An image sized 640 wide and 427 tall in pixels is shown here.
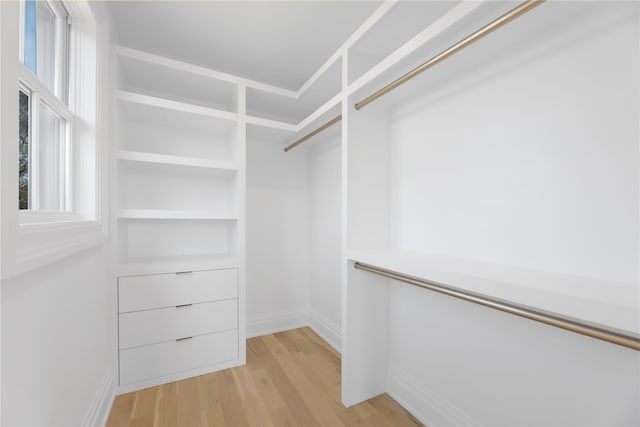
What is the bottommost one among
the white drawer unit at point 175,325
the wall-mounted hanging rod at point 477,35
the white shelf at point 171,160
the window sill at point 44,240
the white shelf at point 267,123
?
the white drawer unit at point 175,325

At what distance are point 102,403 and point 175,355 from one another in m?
0.45

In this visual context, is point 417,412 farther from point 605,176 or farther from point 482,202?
point 605,176

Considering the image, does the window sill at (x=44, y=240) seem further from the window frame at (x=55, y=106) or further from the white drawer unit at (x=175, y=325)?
the white drawer unit at (x=175, y=325)

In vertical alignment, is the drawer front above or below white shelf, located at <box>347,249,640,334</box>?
below

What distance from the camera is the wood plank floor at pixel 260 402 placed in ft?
4.78

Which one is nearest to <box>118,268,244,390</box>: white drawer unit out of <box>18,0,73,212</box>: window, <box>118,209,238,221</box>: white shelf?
<box>118,209,238,221</box>: white shelf

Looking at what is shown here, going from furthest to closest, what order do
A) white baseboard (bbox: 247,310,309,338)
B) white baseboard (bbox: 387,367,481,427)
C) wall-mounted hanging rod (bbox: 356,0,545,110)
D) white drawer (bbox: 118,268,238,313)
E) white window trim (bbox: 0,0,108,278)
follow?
white baseboard (bbox: 247,310,309,338) < white drawer (bbox: 118,268,238,313) < white baseboard (bbox: 387,367,481,427) < wall-mounted hanging rod (bbox: 356,0,545,110) < white window trim (bbox: 0,0,108,278)

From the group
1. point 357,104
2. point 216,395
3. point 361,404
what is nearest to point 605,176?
point 357,104

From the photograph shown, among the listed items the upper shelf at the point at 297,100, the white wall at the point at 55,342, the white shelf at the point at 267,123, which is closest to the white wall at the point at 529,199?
the upper shelf at the point at 297,100

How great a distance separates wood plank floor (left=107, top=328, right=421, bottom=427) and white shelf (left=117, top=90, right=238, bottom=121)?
1892 mm

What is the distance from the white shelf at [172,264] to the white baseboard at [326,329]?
1.03m

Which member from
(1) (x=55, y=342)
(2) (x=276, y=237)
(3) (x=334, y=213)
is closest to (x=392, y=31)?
(3) (x=334, y=213)

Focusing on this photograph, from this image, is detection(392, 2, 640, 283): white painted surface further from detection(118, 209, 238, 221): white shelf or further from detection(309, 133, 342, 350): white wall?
detection(118, 209, 238, 221): white shelf

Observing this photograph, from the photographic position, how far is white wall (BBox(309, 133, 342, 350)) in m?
2.31
